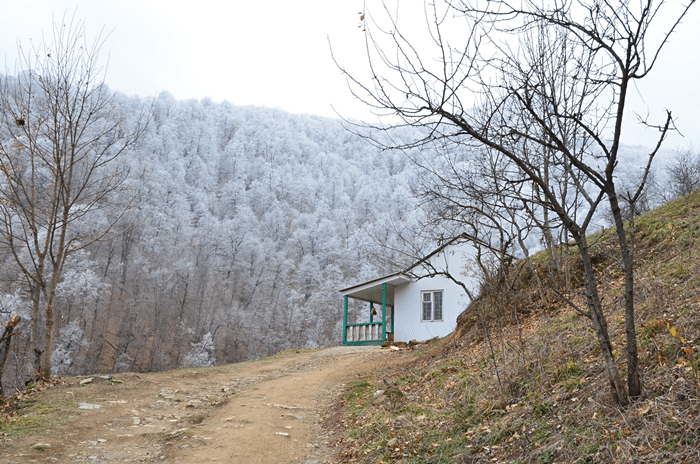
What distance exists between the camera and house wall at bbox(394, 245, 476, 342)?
21.6 meters

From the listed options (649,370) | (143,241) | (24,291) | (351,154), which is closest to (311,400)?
(649,370)

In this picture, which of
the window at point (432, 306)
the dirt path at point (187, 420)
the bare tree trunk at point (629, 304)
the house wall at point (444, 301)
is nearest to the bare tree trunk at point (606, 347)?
the bare tree trunk at point (629, 304)

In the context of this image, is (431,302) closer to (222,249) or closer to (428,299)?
(428,299)

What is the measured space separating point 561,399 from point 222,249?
218 ft

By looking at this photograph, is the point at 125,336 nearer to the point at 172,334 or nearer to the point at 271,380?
the point at 172,334

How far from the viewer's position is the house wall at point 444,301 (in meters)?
21.6

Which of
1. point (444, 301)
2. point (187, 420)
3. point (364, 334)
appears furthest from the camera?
point (364, 334)

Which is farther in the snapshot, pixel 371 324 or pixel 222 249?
pixel 222 249

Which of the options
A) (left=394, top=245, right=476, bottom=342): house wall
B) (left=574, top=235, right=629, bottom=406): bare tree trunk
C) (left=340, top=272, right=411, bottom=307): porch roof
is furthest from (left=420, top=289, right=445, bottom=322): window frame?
(left=574, top=235, right=629, bottom=406): bare tree trunk

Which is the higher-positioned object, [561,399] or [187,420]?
[561,399]

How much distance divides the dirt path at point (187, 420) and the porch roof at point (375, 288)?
10431 mm

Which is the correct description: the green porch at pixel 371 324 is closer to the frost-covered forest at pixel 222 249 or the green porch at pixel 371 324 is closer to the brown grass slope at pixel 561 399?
the frost-covered forest at pixel 222 249

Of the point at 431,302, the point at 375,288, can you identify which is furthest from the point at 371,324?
the point at 431,302

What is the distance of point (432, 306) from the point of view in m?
22.4
